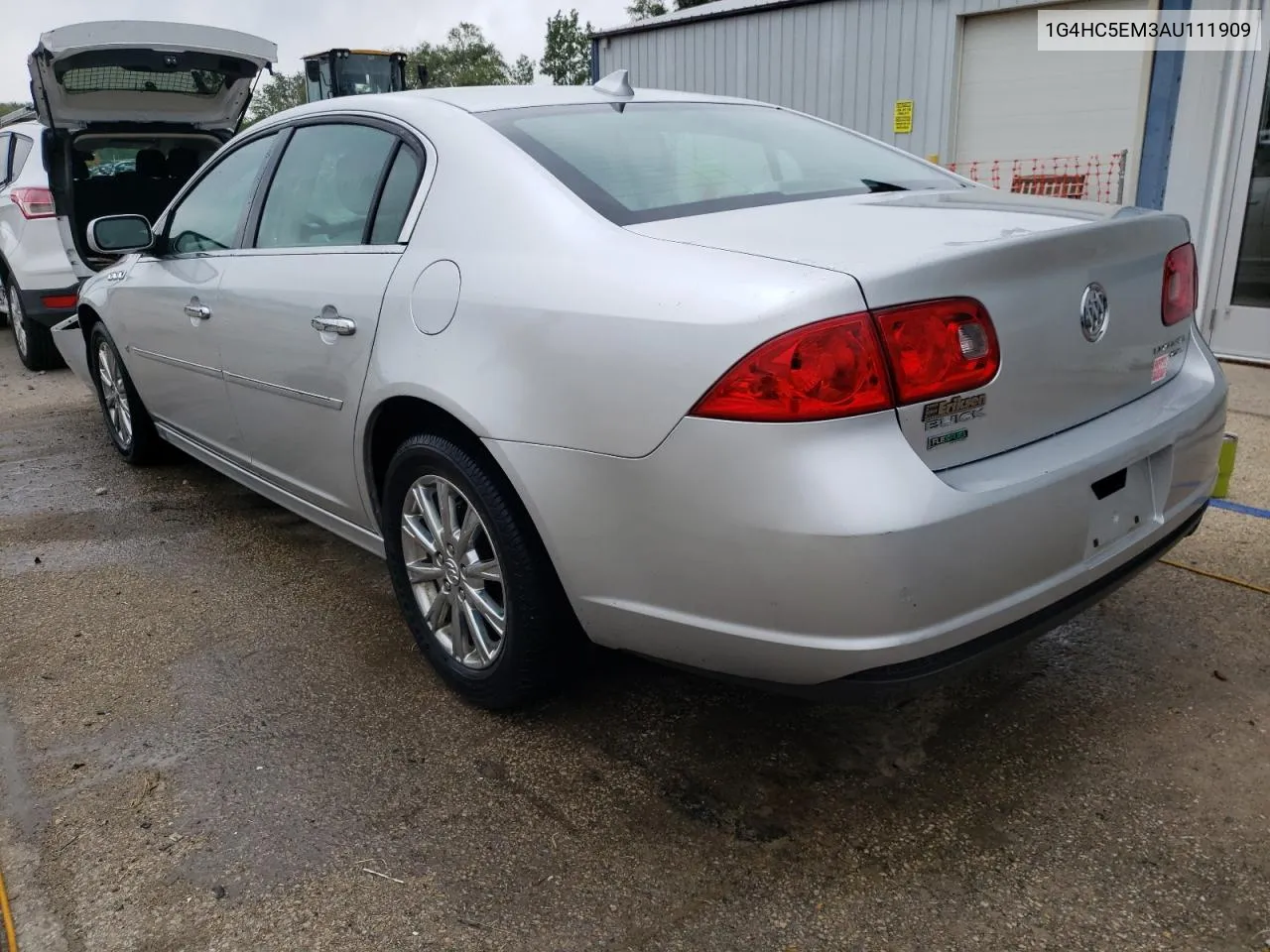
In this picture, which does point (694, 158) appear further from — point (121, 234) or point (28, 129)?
point (28, 129)

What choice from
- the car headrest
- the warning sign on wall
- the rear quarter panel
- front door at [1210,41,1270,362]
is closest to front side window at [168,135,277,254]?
the rear quarter panel

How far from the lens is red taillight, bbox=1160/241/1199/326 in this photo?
2.30 meters

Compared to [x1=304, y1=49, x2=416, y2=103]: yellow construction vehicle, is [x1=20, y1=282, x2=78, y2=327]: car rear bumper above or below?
below

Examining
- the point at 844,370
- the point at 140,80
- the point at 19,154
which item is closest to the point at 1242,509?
the point at 844,370

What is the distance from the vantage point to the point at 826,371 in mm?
1756

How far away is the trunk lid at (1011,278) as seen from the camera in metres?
1.83

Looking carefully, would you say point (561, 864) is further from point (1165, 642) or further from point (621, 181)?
point (1165, 642)

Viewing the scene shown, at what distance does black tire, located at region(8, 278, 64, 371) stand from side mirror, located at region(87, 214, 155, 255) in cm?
376

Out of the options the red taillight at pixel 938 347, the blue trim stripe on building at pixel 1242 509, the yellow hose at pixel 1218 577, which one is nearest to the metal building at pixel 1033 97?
the blue trim stripe on building at pixel 1242 509

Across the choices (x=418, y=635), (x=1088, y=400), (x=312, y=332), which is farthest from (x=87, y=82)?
(x=1088, y=400)

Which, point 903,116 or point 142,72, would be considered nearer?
point 142,72

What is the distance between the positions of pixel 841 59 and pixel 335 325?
7527 millimetres

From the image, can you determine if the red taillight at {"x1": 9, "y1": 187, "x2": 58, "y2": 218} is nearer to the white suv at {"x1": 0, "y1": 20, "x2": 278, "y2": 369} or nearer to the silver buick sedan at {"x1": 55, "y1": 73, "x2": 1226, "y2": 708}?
the white suv at {"x1": 0, "y1": 20, "x2": 278, "y2": 369}

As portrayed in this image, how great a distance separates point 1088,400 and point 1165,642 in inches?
43.6
